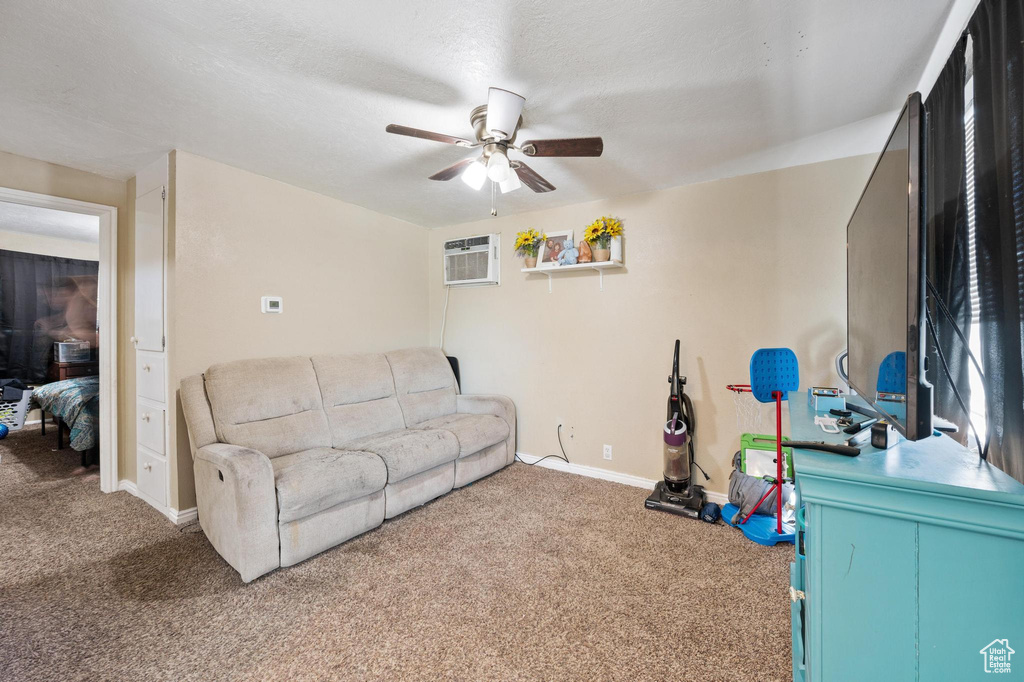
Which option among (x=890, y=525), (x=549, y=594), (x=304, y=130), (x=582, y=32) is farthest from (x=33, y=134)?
(x=890, y=525)

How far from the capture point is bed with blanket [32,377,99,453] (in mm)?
3393

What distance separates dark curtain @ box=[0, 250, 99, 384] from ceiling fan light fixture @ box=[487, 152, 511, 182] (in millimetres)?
6190

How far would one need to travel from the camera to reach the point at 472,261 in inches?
156

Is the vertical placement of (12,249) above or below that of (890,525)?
above

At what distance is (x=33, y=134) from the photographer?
2.30 meters

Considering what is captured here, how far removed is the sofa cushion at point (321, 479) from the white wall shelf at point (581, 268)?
6.40ft

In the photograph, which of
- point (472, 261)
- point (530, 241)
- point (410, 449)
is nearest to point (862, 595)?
point (410, 449)

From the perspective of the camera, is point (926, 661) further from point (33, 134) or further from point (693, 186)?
point (33, 134)

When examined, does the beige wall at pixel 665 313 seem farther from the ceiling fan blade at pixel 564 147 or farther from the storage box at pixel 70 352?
the storage box at pixel 70 352

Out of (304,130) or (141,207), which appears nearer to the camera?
(304,130)

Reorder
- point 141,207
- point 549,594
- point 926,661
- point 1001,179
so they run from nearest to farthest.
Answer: point 926,661 < point 1001,179 < point 549,594 < point 141,207

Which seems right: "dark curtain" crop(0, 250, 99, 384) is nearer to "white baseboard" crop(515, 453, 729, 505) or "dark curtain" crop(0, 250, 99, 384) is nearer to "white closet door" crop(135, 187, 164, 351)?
"white closet door" crop(135, 187, 164, 351)

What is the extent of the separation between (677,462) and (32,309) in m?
7.22

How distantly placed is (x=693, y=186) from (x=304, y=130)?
2544mm
